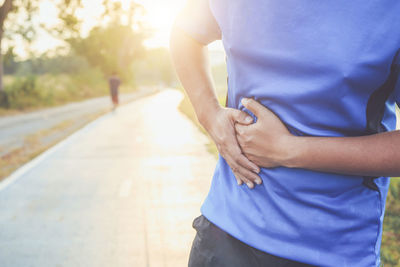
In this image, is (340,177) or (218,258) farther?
(218,258)

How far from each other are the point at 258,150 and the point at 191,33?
416 millimetres

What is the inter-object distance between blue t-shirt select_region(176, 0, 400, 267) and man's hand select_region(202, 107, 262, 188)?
3cm

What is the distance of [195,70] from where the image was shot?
44.8 inches

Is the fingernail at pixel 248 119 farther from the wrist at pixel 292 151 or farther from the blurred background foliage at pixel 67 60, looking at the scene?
the blurred background foliage at pixel 67 60

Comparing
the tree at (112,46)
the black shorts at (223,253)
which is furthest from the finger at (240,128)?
the tree at (112,46)

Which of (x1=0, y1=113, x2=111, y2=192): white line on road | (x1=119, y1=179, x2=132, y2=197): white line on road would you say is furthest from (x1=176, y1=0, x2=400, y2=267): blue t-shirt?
(x1=0, y1=113, x2=111, y2=192): white line on road

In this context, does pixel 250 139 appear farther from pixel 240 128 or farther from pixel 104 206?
pixel 104 206

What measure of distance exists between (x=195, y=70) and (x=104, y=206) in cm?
366

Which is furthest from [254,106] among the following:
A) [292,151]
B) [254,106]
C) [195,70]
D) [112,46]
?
[112,46]

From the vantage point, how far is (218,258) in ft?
3.27

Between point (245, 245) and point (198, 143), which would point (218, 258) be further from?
point (198, 143)

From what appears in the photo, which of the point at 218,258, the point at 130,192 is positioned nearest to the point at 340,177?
the point at 218,258

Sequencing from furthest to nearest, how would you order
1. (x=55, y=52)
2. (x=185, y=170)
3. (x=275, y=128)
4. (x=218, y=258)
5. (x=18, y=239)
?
(x=55, y=52)
(x=185, y=170)
(x=18, y=239)
(x=218, y=258)
(x=275, y=128)

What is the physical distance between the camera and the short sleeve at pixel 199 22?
1.06 meters
